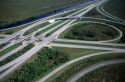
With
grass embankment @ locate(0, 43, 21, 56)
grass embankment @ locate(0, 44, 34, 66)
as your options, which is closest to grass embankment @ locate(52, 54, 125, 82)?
grass embankment @ locate(0, 44, 34, 66)

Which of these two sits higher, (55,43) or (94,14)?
(94,14)

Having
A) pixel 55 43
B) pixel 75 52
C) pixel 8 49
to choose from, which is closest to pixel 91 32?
pixel 55 43

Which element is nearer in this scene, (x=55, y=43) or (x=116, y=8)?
(x=55, y=43)

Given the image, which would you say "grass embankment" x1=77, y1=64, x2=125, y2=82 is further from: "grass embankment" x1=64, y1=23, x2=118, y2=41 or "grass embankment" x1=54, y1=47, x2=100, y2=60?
"grass embankment" x1=64, y1=23, x2=118, y2=41

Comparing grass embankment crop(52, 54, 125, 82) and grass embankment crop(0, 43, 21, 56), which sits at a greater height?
grass embankment crop(0, 43, 21, 56)

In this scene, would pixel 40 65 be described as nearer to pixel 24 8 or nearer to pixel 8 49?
pixel 8 49

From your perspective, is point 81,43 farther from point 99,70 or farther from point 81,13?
point 81,13

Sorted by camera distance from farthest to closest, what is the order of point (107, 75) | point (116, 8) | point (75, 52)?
point (116, 8) < point (75, 52) < point (107, 75)
